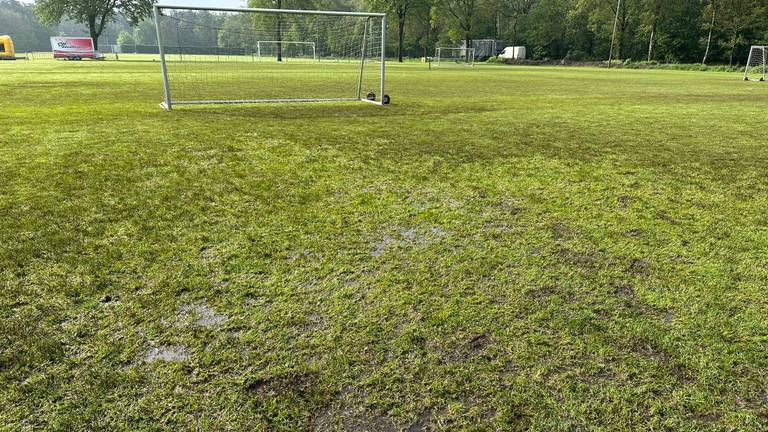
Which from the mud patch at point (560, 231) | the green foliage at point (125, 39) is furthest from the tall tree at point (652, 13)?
the green foliage at point (125, 39)

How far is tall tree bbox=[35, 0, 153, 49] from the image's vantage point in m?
51.5

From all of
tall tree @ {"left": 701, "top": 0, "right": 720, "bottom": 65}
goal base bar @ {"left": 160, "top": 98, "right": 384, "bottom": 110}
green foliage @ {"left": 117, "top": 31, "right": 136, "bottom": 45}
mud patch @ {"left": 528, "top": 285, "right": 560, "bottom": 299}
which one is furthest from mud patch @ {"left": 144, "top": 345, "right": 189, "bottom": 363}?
green foliage @ {"left": 117, "top": 31, "right": 136, "bottom": 45}

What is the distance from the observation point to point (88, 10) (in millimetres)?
52688

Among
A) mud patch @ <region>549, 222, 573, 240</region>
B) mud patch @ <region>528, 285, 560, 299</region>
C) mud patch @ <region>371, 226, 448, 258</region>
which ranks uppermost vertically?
mud patch @ <region>549, 222, 573, 240</region>

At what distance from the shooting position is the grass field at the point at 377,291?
175 cm

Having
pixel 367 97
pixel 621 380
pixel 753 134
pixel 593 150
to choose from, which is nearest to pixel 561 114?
pixel 753 134

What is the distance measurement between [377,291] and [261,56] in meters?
25.1

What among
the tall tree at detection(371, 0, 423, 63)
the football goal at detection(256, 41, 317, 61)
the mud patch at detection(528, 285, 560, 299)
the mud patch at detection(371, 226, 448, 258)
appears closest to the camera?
the mud patch at detection(528, 285, 560, 299)

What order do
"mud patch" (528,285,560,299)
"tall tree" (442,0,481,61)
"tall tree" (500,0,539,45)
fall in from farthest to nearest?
"tall tree" (500,0,539,45) → "tall tree" (442,0,481,61) → "mud patch" (528,285,560,299)

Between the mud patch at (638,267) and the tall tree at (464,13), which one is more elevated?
the tall tree at (464,13)

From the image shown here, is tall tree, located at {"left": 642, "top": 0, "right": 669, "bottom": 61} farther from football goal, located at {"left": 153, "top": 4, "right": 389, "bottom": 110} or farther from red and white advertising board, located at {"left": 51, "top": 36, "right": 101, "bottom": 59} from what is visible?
red and white advertising board, located at {"left": 51, "top": 36, "right": 101, "bottom": 59}

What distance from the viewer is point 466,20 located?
6206 cm

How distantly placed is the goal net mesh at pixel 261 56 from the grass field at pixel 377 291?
666 centimetres

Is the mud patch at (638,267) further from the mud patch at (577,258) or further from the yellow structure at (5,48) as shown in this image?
the yellow structure at (5,48)
